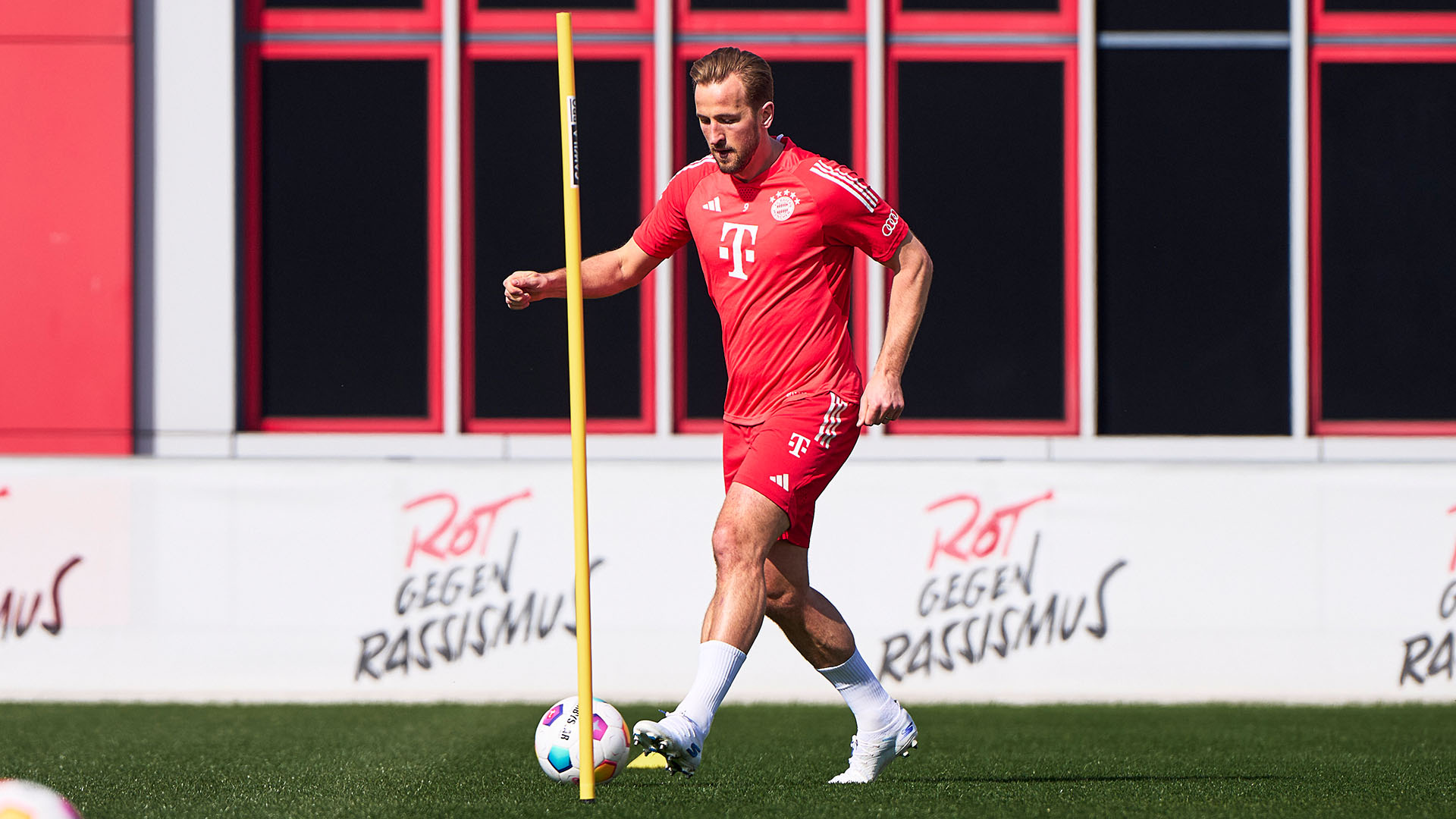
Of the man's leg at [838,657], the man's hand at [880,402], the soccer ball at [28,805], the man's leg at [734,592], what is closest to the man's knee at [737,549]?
the man's leg at [734,592]

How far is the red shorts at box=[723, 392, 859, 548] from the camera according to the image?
15.2 feet

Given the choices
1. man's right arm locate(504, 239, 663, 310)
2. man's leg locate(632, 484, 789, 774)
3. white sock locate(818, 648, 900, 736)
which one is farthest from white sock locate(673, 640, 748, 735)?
man's right arm locate(504, 239, 663, 310)

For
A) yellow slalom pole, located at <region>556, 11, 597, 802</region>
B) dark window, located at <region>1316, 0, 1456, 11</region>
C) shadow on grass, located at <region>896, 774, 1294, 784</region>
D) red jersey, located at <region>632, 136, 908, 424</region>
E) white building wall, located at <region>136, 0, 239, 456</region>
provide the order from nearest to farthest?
yellow slalom pole, located at <region>556, 11, 597, 802</region> → red jersey, located at <region>632, 136, 908, 424</region> → shadow on grass, located at <region>896, 774, 1294, 784</region> → white building wall, located at <region>136, 0, 239, 456</region> → dark window, located at <region>1316, 0, 1456, 11</region>

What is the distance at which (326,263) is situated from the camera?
10.2 meters

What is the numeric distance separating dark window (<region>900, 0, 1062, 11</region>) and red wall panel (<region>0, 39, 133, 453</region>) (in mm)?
4590

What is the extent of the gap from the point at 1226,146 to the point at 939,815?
22.4ft

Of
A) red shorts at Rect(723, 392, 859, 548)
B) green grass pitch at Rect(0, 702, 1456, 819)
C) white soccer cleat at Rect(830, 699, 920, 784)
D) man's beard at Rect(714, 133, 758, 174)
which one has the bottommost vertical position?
green grass pitch at Rect(0, 702, 1456, 819)

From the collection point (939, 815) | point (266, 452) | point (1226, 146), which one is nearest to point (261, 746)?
point (939, 815)

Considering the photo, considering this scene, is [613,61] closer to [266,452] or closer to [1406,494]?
[266,452]

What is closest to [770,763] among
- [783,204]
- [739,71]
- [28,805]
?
[783,204]

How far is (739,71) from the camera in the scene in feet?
15.0

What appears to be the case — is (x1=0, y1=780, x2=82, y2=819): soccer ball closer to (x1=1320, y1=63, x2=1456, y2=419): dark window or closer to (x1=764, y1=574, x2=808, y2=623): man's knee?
(x1=764, y1=574, x2=808, y2=623): man's knee

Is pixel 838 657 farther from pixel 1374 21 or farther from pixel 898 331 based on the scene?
pixel 1374 21

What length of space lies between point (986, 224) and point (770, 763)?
5.13 m
